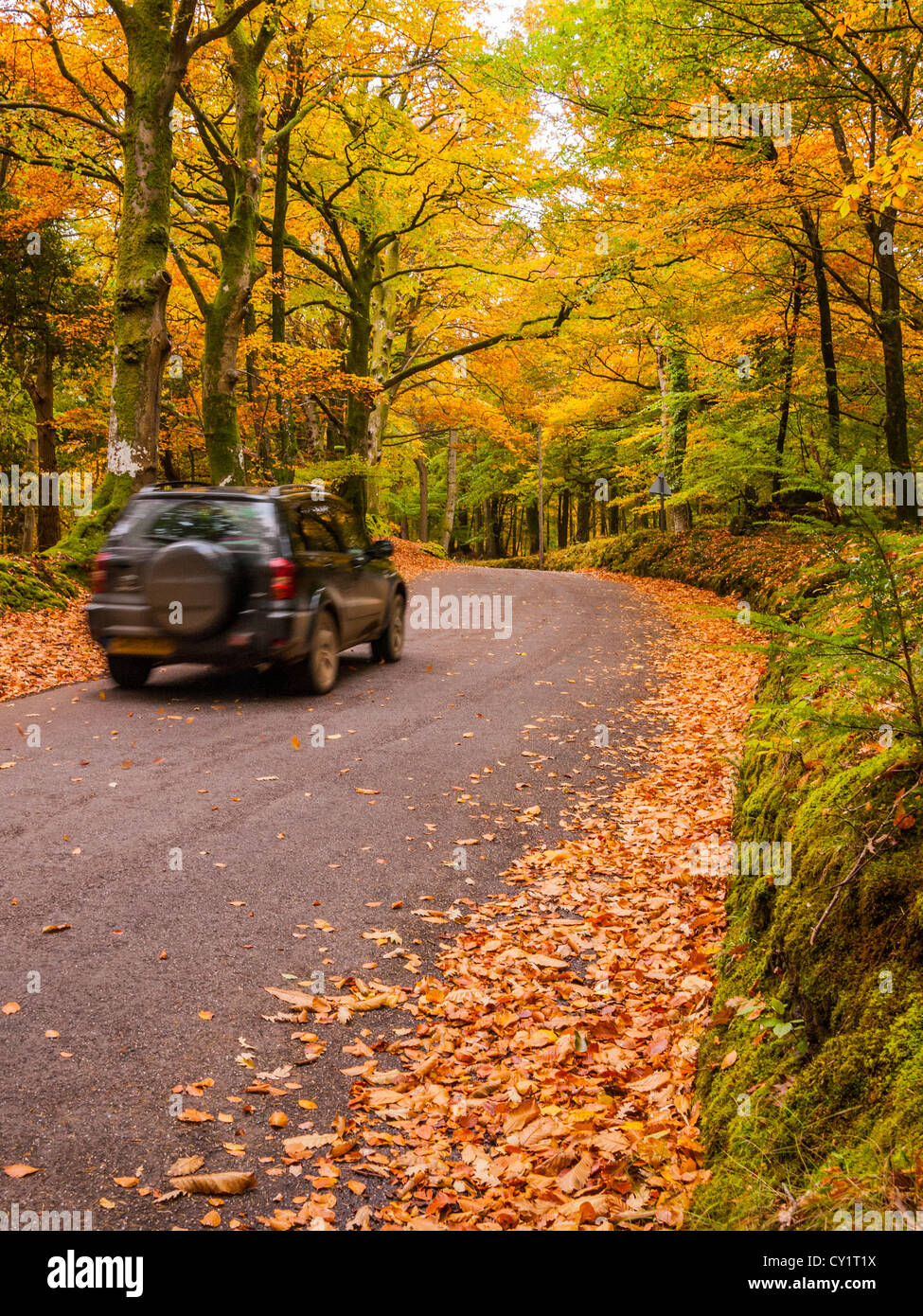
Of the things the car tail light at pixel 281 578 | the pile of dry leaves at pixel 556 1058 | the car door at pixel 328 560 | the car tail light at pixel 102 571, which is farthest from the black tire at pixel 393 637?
the pile of dry leaves at pixel 556 1058

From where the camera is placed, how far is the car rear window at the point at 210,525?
856 centimetres

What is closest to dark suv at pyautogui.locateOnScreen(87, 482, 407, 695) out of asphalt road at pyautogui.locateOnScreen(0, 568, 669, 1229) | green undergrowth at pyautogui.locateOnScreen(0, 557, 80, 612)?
asphalt road at pyautogui.locateOnScreen(0, 568, 669, 1229)

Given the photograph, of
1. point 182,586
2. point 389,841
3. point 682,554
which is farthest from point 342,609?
point 682,554

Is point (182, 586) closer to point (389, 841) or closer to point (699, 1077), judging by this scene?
point (389, 841)

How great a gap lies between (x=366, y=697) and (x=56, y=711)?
3092 mm

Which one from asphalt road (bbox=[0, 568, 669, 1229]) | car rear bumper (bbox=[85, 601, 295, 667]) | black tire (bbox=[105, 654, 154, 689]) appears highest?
car rear bumper (bbox=[85, 601, 295, 667])

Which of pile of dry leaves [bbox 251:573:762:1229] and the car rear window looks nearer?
pile of dry leaves [bbox 251:573:762:1229]

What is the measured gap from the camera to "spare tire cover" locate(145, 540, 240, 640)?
8.18m

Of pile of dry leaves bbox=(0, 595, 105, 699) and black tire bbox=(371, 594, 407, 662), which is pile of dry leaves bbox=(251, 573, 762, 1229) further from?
pile of dry leaves bbox=(0, 595, 105, 699)

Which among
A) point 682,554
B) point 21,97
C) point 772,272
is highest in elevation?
point 21,97

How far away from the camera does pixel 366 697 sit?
959 centimetres

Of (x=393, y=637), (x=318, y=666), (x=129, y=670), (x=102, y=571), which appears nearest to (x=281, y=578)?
(x=318, y=666)

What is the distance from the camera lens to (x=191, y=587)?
27.0 feet

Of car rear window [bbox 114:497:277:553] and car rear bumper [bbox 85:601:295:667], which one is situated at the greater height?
car rear window [bbox 114:497:277:553]
